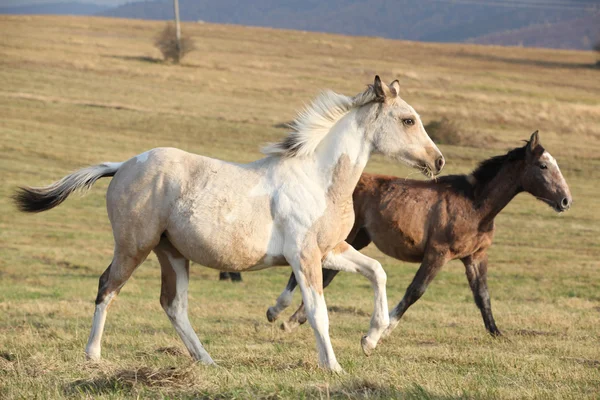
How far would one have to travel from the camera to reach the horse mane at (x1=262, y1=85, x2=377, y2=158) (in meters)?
7.45

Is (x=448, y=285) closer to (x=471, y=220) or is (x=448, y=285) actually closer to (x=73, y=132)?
(x=471, y=220)

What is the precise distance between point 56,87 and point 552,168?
40228mm

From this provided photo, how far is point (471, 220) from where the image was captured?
418 inches

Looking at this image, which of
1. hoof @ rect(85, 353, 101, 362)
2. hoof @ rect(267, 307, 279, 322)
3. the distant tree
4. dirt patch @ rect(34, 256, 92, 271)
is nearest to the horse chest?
hoof @ rect(85, 353, 101, 362)

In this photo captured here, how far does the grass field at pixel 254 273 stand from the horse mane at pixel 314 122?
5.75 ft

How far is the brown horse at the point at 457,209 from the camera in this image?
10.6 metres

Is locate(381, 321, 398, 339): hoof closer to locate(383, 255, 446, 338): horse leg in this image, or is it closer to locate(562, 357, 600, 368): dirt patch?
locate(383, 255, 446, 338): horse leg

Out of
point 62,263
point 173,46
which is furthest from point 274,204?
point 173,46

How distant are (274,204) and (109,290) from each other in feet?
5.26

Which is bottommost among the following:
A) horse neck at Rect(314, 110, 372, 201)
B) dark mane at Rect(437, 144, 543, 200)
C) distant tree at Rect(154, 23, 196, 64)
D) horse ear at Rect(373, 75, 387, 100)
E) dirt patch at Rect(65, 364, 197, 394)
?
distant tree at Rect(154, 23, 196, 64)

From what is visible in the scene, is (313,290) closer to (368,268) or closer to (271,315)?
(368,268)

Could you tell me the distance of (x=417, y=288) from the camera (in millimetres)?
10094

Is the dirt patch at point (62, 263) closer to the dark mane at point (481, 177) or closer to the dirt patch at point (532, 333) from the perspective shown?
the dark mane at point (481, 177)

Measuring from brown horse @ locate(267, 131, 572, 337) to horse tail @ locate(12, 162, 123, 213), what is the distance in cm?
328
